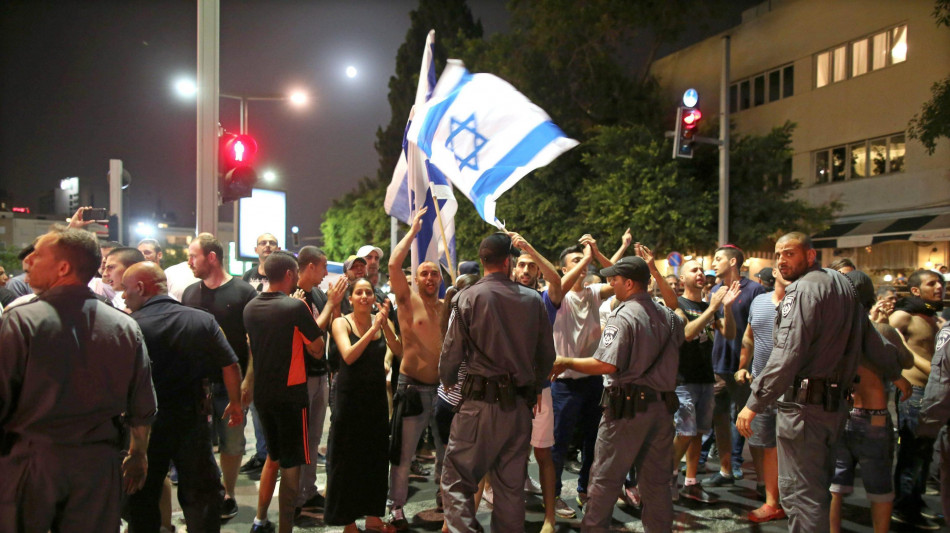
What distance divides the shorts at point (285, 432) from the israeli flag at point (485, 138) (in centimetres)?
207

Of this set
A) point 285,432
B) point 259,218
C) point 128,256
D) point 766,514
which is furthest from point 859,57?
point 128,256

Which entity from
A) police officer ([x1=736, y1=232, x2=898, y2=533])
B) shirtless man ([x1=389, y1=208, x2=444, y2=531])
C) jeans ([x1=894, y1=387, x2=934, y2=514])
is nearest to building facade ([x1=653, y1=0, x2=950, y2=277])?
jeans ([x1=894, y1=387, x2=934, y2=514])

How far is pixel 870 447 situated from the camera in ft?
15.1

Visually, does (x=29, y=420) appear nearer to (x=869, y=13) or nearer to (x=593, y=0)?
(x=593, y=0)

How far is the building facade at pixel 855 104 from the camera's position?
842 inches

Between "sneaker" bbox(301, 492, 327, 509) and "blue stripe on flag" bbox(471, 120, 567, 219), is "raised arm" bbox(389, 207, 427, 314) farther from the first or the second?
"sneaker" bbox(301, 492, 327, 509)

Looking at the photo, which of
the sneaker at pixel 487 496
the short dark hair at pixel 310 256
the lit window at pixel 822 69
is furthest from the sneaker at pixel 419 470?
the lit window at pixel 822 69

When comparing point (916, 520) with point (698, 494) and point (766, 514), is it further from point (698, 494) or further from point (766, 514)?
point (698, 494)

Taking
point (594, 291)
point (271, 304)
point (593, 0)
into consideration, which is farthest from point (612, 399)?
point (593, 0)

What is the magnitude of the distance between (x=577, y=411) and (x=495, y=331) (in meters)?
1.93

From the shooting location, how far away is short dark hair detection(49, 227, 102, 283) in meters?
3.24

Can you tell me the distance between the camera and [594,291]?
20.2ft

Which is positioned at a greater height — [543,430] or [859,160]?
[859,160]

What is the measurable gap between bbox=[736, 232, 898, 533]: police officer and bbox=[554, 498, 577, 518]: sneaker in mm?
1791
